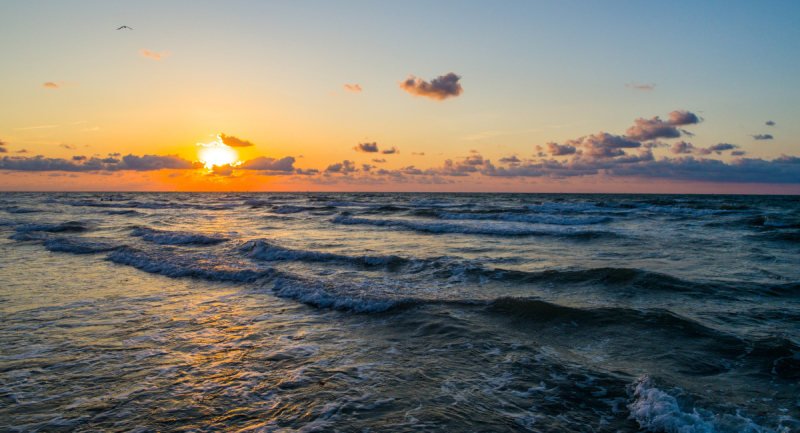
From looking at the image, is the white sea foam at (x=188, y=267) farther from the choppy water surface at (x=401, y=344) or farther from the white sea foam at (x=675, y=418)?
the white sea foam at (x=675, y=418)

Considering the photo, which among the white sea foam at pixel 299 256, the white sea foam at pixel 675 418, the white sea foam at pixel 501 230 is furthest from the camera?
the white sea foam at pixel 501 230

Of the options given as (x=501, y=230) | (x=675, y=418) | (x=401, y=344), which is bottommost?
(x=401, y=344)

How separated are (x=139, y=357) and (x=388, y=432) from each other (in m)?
4.27

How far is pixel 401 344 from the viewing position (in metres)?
6.73

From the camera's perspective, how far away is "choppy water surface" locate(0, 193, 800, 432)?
4.51 m

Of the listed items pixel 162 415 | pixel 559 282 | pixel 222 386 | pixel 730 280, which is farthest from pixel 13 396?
pixel 730 280

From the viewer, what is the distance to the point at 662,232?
22.0m

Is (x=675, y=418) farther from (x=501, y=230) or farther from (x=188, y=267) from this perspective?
(x=501, y=230)

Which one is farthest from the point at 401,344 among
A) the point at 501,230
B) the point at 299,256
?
the point at 501,230

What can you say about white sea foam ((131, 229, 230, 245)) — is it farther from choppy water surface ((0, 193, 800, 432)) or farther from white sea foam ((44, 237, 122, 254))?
choppy water surface ((0, 193, 800, 432))

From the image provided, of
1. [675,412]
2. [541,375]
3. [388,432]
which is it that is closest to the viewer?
[388,432]

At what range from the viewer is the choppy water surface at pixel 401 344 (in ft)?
14.8

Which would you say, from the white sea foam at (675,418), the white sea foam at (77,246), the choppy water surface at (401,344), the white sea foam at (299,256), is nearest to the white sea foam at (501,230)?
the choppy water surface at (401,344)

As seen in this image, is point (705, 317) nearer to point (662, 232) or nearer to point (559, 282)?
point (559, 282)
